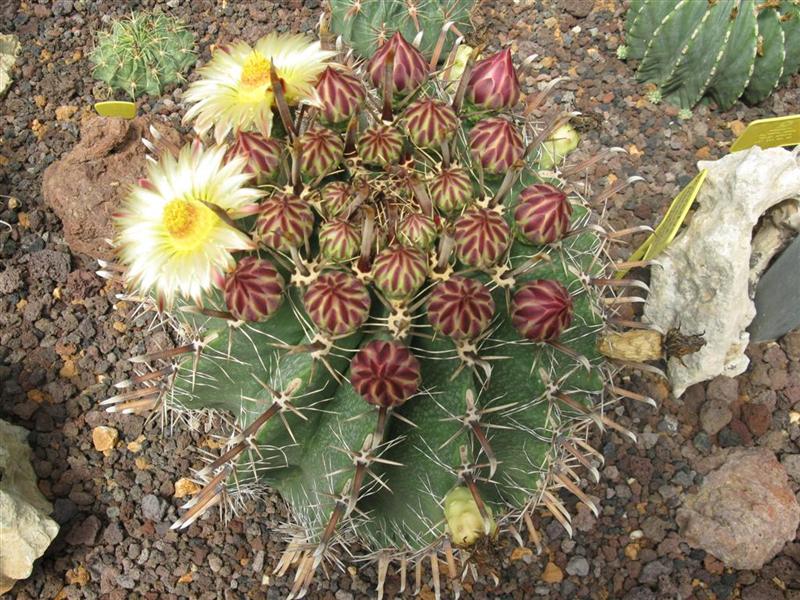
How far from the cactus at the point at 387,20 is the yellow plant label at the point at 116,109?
70 cm

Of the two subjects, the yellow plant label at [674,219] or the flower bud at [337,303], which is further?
the yellow plant label at [674,219]

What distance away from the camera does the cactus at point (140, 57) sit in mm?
2783

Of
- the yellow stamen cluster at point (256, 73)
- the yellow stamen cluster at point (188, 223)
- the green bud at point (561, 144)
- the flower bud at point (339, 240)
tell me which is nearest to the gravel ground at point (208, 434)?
the green bud at point (561, 144)

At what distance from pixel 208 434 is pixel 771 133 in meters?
1.81

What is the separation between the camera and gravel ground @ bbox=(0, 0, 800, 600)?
78.6 inches

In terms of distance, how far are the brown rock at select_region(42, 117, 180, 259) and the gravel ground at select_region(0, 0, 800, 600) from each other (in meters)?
0.11

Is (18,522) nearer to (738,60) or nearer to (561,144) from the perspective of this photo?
(561,144)

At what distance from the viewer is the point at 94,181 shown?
2377 mm

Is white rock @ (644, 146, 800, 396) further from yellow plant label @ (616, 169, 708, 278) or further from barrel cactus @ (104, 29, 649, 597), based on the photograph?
barrel cactus @ (104, 29, 649, 597)

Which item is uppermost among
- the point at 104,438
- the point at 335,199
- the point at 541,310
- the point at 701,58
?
the point at 335,199

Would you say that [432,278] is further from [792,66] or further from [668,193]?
[792,66]

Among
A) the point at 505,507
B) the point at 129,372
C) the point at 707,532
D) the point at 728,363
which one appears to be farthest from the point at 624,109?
the point at 129,372

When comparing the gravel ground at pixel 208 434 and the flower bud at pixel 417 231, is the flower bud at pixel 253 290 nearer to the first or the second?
the flower bud at pixel 417 231

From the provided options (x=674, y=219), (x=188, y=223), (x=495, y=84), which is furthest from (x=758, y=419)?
(x=188, y=223)
